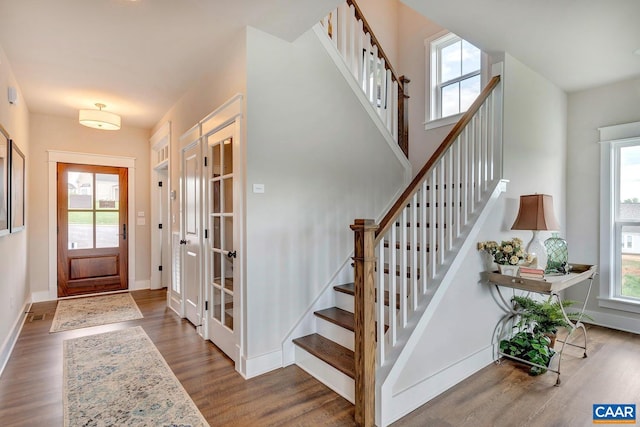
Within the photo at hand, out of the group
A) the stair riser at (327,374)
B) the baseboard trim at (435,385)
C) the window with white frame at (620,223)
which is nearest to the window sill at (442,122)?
the window with white frame at (620,223)

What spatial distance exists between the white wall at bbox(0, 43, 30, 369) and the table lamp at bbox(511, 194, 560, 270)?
14.1ft

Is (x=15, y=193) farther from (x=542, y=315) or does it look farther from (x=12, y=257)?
(x=542, y=315)

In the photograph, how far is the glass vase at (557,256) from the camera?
2.84 m

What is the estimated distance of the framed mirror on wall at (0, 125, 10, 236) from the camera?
2562 mm

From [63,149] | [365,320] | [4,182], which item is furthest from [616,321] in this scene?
[63,149]

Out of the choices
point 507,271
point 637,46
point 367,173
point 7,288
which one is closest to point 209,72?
point 367,173

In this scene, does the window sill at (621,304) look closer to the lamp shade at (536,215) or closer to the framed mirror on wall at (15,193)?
the lamp shade at (536,215)

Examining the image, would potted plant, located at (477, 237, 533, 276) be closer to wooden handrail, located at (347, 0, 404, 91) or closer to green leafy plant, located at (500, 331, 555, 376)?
green leafy plant, located at (500, 331, 555, 376)

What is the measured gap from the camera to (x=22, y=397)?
2285 millimetres

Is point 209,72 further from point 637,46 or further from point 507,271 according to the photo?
point 637,46

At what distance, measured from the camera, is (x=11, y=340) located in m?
3.09

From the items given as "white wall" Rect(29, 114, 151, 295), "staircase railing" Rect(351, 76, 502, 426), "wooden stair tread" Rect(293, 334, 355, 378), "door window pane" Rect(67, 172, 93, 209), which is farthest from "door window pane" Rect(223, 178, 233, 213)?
"door window pane" Rect(67, 172, 93, 209)

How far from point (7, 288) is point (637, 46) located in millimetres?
5855

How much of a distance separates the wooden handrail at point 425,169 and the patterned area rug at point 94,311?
11.3 feet
